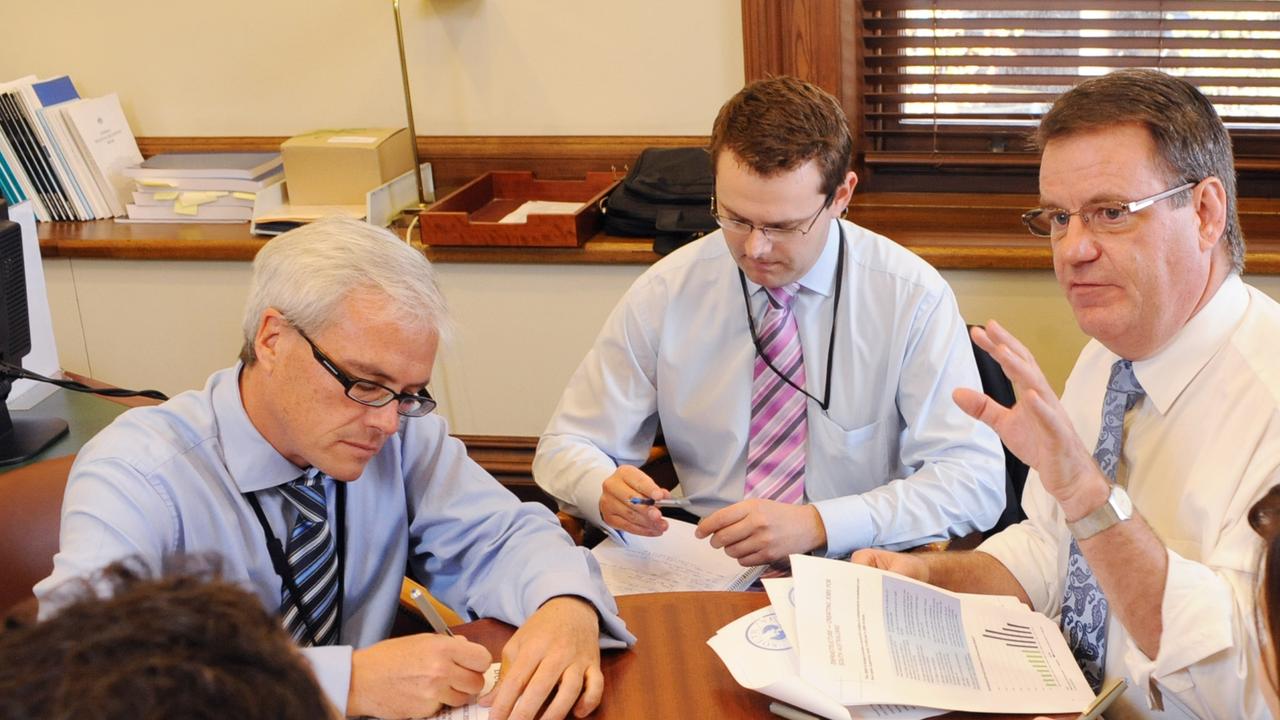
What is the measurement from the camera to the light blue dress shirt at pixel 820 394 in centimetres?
222

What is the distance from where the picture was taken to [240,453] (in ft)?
5.47

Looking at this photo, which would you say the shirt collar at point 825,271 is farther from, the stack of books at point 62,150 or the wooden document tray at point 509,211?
the stack of books at point 62,150

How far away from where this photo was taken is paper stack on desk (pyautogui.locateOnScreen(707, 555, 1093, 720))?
143 cm

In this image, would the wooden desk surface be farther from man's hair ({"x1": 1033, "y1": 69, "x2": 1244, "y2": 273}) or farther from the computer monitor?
the computer monitor

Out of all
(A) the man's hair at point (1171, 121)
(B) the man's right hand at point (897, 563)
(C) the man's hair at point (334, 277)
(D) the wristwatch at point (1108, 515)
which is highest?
(A) the man's hair at point (1171, 121)

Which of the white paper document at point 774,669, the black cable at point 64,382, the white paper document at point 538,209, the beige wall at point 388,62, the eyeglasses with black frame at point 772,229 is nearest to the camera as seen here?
the white paper document at point 774,669

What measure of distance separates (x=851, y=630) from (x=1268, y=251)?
191 cm

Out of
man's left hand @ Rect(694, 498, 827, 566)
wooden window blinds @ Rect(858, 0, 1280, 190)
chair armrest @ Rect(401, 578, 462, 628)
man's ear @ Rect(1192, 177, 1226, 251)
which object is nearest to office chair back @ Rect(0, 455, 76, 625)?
chair armrest @ Rect(401, 578, 462, 628)

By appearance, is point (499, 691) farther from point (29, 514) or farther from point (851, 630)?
point (29, 514)

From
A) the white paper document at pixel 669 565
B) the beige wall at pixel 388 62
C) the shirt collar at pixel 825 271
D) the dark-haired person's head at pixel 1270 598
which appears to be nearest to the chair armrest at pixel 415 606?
the white paper document at pixel 669 565

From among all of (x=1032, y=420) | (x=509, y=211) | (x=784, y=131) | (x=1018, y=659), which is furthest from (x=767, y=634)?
(x=509, y=211)

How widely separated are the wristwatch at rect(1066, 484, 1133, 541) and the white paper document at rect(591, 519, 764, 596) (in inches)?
24.8

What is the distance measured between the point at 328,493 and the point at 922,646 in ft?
2.82

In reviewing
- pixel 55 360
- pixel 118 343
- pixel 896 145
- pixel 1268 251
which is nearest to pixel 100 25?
pixel 118 343
